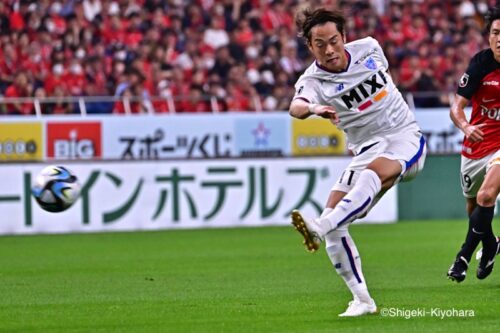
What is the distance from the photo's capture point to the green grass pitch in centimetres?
891

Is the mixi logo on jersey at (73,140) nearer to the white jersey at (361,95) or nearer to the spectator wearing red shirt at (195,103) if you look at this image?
the spectator wearing red shirt at (195,103)

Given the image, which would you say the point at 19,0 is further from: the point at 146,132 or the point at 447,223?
the point at 447,223

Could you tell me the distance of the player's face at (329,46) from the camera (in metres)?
9.22

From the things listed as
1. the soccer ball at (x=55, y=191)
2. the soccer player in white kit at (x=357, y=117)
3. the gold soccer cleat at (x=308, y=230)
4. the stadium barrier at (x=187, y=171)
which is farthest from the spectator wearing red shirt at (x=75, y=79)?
the gold soccer cleat at (x=308, y=230)

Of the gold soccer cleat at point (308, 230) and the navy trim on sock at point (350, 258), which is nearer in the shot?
the gold soccer cleat at point (308, 230)

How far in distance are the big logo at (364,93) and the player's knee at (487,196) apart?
1760 millimetres

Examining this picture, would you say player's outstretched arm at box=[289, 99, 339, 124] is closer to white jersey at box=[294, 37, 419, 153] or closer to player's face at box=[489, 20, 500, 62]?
white jersey at box=[294, 37, 419, 153]

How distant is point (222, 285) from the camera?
12195 mm

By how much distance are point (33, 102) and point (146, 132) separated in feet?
7.65

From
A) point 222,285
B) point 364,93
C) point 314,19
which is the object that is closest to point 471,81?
point 364,93

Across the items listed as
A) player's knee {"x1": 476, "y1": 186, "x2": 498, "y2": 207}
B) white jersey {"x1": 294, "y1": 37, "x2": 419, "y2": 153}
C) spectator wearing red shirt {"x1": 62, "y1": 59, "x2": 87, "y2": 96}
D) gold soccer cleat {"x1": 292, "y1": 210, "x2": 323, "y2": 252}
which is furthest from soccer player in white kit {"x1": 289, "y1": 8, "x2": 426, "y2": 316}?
spectator wearing red shirt {"x1": 62, "y1": 59, "x2": 87, "y2": 96}

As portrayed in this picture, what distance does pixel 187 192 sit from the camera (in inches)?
856

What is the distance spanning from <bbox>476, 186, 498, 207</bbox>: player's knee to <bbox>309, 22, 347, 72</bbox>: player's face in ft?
6.86

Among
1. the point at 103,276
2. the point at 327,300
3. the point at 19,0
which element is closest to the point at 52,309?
the point at 327,300
